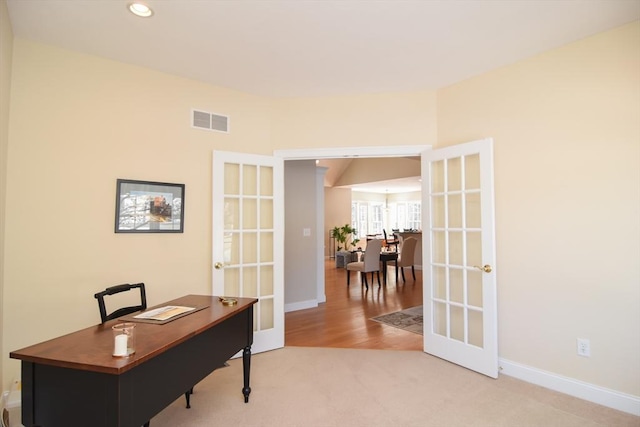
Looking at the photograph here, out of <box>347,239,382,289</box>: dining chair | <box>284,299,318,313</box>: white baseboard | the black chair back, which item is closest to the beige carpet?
the black chair back

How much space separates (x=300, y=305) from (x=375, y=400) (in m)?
2.93

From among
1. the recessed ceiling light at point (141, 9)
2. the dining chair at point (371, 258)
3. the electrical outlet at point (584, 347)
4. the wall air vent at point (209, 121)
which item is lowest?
the electrical outlet at point (584, 347)

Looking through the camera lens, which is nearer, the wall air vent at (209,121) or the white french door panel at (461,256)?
the white french door panel at (461,256)

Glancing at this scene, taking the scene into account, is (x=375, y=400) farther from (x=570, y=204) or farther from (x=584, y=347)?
(x=570, y=204)

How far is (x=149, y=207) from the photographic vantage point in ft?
10.0

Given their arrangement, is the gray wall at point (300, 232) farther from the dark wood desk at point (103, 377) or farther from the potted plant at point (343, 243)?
the potted plant at point (343, 243)

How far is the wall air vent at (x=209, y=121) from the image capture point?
337 cm

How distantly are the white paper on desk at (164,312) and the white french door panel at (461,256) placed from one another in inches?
94.9

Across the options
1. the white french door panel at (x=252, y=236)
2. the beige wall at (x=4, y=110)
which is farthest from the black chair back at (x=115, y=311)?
the white french door panel at (x=252, y=236)

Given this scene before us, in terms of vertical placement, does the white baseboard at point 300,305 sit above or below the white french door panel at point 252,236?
below

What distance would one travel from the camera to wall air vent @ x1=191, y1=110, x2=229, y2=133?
3.37m

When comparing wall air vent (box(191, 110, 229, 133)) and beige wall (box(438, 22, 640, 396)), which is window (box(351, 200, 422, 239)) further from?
beige wall (box(438, 22, 640, 396))

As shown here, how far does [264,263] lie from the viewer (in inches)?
145

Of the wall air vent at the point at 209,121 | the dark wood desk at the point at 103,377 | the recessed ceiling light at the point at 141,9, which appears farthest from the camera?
the wall air vent at the point at 209,121
